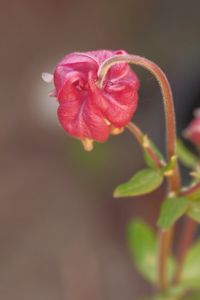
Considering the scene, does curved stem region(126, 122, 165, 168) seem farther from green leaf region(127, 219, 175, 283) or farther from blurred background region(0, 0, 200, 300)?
blurred background region(0, 0, 200, 300)

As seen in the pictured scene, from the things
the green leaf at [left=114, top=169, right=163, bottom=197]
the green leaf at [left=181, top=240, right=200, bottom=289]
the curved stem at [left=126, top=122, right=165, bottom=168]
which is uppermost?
the curved stem at [left=126, top=122, right=165, bottom=168]

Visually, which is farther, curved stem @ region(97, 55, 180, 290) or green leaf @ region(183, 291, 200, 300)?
green leaf @ region(183, 291, 200, 300)

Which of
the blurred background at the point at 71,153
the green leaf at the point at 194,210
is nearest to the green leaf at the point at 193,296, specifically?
the blurred background at the point at 71,153

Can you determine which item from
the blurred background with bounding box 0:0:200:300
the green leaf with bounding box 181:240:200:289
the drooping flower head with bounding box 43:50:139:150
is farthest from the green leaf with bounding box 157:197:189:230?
the blurred background with bounding box 0:0:200:300

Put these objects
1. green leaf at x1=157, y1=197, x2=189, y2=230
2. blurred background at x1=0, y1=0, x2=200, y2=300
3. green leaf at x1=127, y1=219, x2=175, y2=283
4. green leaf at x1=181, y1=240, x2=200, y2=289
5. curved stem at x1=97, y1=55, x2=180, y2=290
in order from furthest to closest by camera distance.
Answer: blurred background at x1=0, y1=0, x2=200, y2=300 < green leaf at x1=127, y1=219, x2=175, y2=283 < green leaf at x1=181, y1=240, x2=200, y2=289 < green leaf at x1=157, y1=197, x2=189, y2=230 < curved stem at x1=97, y1=55, x2=180, y2=290

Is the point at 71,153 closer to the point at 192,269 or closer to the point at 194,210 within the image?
the point at 192,269

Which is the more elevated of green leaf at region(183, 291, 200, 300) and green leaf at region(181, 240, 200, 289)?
green leaf at region(181, 240, 200, 289)

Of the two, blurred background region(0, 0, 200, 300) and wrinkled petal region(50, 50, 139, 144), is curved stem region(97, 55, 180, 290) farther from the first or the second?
blurred background region(0, 0, 200, 300)

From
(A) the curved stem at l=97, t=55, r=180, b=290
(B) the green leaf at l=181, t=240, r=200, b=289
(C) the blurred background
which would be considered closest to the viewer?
(A) the curved stem at l=97, t=55, r=180, b=290
